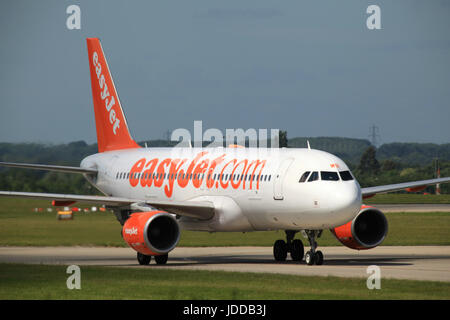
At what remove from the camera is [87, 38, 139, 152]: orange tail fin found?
47281mm

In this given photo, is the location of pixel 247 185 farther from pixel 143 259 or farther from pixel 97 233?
pixel 97 233

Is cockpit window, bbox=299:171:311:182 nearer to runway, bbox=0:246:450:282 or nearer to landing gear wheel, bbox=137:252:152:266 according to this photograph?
runway, bbox=0:246:450:282

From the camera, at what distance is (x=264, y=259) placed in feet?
124

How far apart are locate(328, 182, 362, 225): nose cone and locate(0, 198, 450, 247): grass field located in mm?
13550

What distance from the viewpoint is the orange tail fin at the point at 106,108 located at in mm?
47281

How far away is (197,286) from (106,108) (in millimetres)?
23099

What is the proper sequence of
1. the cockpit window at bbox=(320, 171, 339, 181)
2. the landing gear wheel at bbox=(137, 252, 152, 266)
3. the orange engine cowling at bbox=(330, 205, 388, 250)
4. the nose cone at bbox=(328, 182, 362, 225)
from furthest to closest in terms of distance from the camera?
the orange engine cowling at bbox=(330, 205, 388, 250)
the landing gear wheel at bbox=(137, 252, 152, 266)
the cockpit window at bbox=(320, 171, 339, 181)
the nose cone at bbox=(328, 182, 362, 225)

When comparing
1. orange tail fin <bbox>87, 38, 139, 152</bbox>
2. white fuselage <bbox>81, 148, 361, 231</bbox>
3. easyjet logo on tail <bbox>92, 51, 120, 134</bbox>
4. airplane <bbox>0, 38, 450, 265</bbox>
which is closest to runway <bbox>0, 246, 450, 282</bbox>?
airplane <bbox>0, 38, 450, 265</bbox>

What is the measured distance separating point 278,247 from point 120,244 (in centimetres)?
1139

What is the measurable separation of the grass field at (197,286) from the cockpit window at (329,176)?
197 inches

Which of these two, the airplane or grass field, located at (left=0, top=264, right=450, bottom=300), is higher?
the airplane

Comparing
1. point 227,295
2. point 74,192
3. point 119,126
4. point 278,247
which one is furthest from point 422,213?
point 227,295

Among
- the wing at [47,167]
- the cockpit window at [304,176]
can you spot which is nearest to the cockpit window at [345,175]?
the cockpit window at [304,176]
